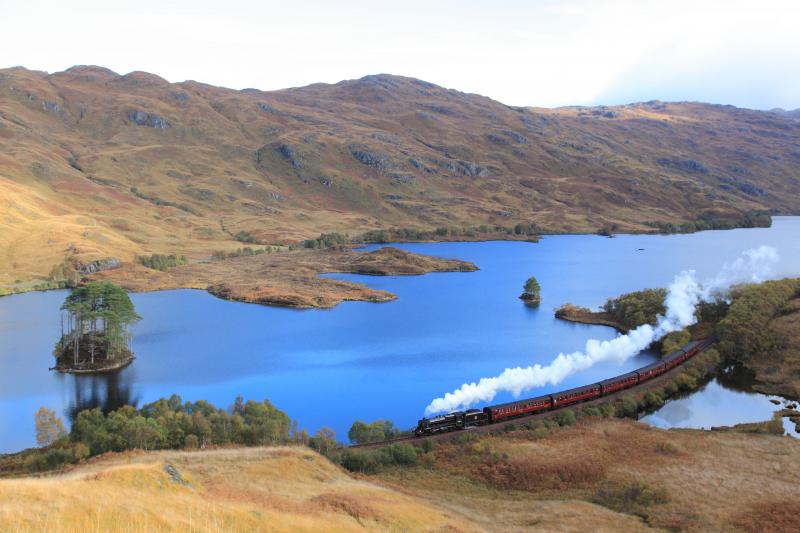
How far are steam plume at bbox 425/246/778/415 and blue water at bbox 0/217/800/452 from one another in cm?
183

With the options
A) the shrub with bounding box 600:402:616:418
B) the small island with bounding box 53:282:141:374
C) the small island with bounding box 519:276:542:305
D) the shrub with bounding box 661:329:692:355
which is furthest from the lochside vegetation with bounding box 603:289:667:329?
the small island with bounding box 53:282:141:374

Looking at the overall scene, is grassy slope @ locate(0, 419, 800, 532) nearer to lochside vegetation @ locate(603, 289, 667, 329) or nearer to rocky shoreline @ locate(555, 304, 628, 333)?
lochside vegetation @ locate(603, 289, 667, 329)

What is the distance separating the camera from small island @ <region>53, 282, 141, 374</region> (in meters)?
93.5

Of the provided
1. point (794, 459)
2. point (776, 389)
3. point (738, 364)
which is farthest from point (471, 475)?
point (738, 364)

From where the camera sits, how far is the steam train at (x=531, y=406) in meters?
61.5

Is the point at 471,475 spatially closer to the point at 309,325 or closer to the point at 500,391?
the point at 500,391

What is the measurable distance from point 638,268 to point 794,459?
136 m

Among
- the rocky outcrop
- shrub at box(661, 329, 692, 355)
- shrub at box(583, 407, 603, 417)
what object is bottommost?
shrub at box(583, 407, 603, 417)

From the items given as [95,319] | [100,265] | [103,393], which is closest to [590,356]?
[103,393]

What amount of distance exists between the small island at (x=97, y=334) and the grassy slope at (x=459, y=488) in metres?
50.7

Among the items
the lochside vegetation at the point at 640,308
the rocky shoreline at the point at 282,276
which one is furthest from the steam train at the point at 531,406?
the rocky shoreline at the point at 282,276

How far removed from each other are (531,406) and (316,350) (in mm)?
47584

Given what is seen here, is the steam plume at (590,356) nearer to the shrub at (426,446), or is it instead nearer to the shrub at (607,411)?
the shrub at (607,411)

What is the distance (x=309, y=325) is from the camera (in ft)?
407
